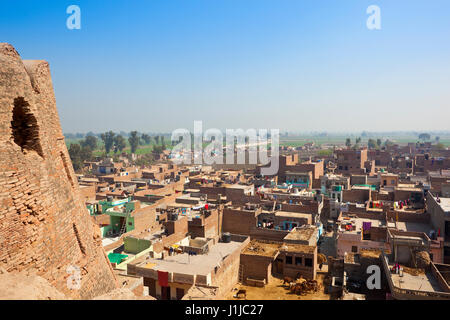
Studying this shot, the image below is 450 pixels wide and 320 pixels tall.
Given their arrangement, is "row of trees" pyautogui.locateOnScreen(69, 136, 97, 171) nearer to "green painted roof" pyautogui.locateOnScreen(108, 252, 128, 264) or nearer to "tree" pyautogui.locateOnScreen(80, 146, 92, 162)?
"tree" pyautogui.locateOnScreen(80, 146, 92, 162)

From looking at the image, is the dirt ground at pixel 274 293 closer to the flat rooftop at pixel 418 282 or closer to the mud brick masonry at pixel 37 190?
the flat rooftop at pixel 418 282

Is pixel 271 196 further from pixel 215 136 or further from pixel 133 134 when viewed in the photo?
pixel 215 136

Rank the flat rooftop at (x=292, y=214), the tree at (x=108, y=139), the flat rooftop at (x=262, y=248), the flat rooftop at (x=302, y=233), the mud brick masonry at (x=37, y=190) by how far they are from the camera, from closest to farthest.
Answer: the mud brick masonry at (x=37, y=190) < the flat rooftop at (x=262, y=248) < the flat rooftop at (x=302, y=233) < the flat rooftop at (x=292, y=214) < the tree at (x=108, y=139)

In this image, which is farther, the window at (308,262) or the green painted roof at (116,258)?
the window at (308,262)

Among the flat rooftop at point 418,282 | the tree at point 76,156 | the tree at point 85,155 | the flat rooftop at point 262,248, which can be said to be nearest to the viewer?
the flat rooftop at point 418,282

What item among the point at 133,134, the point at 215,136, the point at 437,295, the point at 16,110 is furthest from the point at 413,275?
the point at 215,136

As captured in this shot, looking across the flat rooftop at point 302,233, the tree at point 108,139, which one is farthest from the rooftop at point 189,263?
the tree at point 108,139

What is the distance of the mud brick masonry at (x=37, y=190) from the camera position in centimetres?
637

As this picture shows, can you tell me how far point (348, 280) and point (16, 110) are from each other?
2322cm

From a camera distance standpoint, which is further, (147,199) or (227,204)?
(147,199)

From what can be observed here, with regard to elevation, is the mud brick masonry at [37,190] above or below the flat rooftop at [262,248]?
above

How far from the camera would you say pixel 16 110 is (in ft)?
23.1

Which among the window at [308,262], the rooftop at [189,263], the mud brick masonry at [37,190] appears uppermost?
the mud brick masonry at [37,190]

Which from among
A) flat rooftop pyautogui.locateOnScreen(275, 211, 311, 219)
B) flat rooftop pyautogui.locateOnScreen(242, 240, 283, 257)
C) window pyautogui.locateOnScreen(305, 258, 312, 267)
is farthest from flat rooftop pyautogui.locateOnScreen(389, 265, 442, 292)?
flat rooftop pyautogui.locateOnScreen(275, 211, 311, 219)
